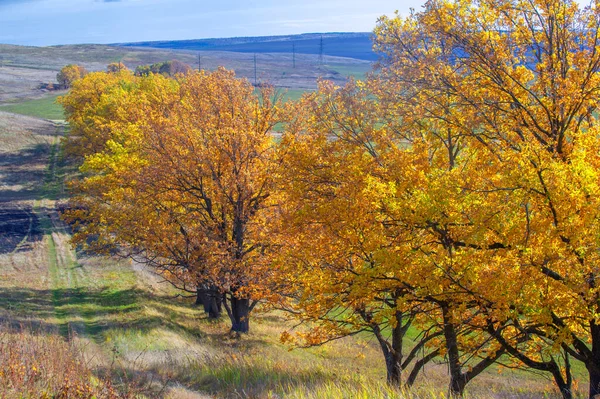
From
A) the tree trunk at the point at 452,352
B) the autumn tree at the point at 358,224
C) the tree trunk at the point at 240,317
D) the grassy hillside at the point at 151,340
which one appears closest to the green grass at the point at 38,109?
the grassy hillside at the point at 151,340

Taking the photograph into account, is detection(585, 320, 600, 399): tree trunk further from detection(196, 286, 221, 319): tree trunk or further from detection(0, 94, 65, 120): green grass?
detection(0, 94, 65, 120): green grass

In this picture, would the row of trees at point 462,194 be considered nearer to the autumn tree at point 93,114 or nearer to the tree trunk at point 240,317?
the tree trunk at point 240,317

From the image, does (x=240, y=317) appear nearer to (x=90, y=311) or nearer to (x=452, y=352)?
(x=90, y=311)

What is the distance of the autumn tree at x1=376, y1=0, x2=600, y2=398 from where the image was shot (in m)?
9.95

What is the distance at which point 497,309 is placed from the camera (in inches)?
408

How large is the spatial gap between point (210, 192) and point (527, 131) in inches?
559

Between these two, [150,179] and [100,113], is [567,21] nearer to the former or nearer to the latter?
[150,179]

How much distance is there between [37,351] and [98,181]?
23.0 m

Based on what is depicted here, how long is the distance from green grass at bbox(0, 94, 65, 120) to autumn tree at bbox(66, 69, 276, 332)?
80083mm

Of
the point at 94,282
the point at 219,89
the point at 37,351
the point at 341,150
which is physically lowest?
the point at 94,282

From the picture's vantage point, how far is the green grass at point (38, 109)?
99688mm

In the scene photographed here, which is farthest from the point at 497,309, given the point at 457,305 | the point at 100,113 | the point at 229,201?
the point at 100,113

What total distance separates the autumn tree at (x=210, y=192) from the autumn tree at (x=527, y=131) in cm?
853

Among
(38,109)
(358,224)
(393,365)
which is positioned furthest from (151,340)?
(38,109)
